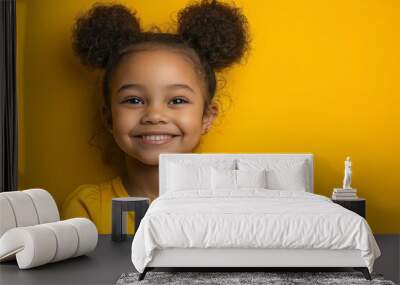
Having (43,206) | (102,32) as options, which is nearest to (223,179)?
(43,206)

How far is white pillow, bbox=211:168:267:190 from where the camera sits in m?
6.64

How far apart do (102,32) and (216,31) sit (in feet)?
3.99

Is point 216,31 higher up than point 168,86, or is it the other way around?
point 216,31

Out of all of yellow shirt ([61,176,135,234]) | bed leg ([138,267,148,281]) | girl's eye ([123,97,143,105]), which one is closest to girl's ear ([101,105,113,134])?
girl's eye ([123,97,143,105])

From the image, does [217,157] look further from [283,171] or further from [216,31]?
[216,31]

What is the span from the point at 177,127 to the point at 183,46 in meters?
0.86

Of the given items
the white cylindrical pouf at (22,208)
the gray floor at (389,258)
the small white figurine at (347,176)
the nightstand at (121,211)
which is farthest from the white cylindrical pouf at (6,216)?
the small white figurine at (347,176)

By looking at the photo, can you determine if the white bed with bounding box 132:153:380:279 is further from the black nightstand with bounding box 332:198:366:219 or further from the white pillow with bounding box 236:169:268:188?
the black nightstand with bounding box 332:198:366:219

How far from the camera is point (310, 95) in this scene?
7273mm

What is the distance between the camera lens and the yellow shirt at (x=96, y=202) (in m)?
7.35

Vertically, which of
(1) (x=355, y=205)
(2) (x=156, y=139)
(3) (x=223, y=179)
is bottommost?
(1) (x=355, y=205)

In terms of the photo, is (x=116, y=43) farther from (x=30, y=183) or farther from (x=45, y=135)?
(x=30, y=183)

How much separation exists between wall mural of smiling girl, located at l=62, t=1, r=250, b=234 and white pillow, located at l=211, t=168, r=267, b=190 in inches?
28.6

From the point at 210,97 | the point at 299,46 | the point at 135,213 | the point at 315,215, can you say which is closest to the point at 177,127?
the point at 210,97
